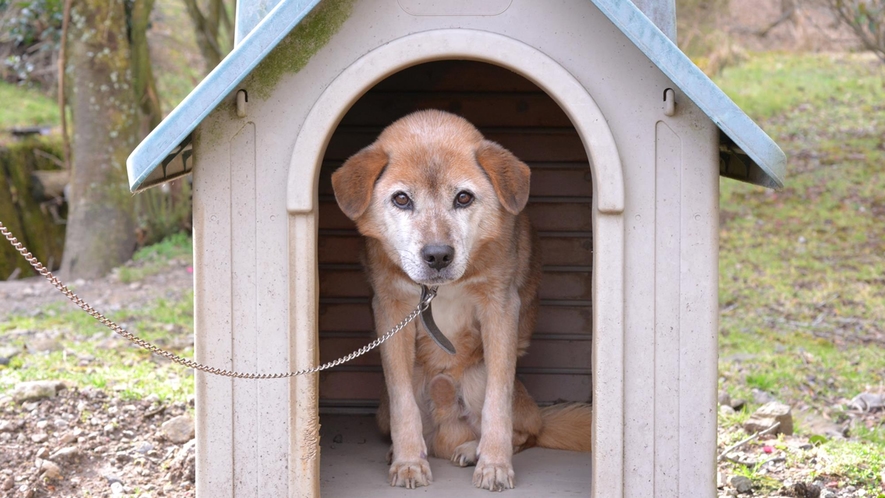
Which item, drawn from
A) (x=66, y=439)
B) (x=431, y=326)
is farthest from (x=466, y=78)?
(x=66, y=439)

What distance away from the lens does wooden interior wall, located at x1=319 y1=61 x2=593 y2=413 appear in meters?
4.84

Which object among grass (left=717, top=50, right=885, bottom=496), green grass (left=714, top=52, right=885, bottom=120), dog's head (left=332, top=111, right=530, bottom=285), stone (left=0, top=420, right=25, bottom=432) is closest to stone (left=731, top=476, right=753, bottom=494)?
grass (left=717, top=50, right=885, bottom=496)

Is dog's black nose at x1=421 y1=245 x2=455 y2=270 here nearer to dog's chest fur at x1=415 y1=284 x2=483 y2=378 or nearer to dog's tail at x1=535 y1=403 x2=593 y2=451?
dog's chest fur at x1=415 y1=284 x2=483 y2=378

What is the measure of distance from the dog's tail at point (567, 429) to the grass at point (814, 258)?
1.08 meters

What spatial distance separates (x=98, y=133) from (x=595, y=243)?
6.33m

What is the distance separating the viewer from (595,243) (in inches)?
129

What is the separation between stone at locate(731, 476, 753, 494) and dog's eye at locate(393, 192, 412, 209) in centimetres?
191

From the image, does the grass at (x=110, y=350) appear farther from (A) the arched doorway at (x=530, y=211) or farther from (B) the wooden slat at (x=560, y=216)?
(B) the wooden slat at (x=560, y=216)

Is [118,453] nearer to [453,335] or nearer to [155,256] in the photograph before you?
[453,335]

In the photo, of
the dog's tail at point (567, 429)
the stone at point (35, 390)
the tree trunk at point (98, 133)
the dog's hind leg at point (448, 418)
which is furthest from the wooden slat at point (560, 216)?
the tree trunk at point (98, 133)

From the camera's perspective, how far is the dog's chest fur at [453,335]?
3.92m

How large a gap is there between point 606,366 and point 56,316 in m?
5.34

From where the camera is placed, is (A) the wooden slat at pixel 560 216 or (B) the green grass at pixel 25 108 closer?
(A) the wooden slat at pixel 560 216

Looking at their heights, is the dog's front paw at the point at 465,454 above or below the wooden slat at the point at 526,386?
below
